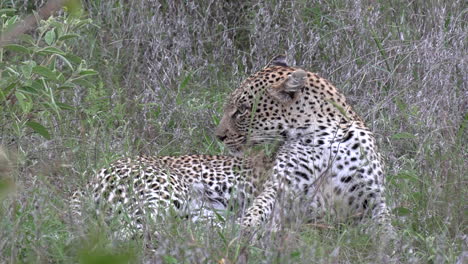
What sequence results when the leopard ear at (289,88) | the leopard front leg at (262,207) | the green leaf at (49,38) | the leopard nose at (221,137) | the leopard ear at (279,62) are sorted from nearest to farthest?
the green leaf at (49,38), the leopard front leg at (262,207), the leopard ear at (289,88), the leopard nose at (221,137), the leopard ear at (279,62)

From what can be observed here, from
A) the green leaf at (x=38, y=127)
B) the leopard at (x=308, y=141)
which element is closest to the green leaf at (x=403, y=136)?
the leopard at (x=308, y=141)

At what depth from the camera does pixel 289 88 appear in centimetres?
541

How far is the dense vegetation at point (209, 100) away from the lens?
3.75m

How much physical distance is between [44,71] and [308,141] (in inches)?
70.2

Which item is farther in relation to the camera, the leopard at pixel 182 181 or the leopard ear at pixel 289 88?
the leopard ear at pixel 289 88

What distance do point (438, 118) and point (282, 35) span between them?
2223 mm

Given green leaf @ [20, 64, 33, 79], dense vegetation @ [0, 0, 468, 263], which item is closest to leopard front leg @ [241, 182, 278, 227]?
dense vegetation @ [0, 0, 468, 263]

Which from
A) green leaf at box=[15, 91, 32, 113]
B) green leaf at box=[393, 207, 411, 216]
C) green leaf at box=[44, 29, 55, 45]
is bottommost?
green leaf at box=[393, 207, 411, 216]

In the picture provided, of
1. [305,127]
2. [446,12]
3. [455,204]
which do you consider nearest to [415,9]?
[446,12]

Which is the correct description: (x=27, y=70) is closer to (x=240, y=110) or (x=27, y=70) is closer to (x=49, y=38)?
(x=49, y=38)

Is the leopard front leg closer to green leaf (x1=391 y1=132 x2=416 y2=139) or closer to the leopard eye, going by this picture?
the leopard eye

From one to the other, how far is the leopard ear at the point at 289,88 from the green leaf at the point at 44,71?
1.56 metres

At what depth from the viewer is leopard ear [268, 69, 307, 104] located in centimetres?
537

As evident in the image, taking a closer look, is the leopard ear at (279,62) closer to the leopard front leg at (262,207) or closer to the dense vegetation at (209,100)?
the dense vegetation at (209,100)
